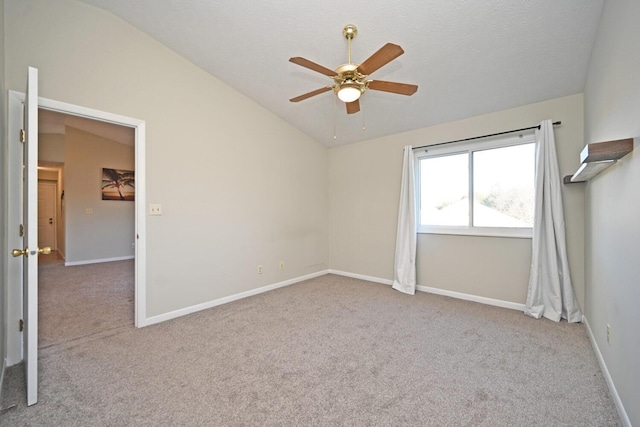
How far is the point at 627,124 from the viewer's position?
1.63 m

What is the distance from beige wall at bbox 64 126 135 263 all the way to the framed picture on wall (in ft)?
0.32

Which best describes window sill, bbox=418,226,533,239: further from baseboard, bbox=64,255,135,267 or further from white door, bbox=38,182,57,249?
white door, bbox=38,182,57,249

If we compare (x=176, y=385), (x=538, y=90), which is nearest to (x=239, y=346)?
(x=176, y=385)

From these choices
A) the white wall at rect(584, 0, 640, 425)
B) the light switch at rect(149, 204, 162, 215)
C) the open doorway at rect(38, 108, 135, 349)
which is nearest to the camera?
the white wall at rect(584, 0, 640, 425)

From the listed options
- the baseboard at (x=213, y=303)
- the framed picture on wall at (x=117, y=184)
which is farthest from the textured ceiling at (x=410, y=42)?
the framed picture on wall at (x=117, y=184)

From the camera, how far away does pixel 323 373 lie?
204 cm

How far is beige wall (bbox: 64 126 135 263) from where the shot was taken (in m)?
6.10

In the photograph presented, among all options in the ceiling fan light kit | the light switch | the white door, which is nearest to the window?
the ceiling fan light kit

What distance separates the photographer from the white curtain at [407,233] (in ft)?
13.3

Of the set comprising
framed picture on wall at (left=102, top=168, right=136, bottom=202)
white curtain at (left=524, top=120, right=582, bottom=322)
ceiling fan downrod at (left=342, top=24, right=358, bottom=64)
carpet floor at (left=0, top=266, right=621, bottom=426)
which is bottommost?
carpet floor at (left=0, top=266, right=621, bottom=426)

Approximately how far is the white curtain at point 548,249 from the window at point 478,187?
22 centimetres

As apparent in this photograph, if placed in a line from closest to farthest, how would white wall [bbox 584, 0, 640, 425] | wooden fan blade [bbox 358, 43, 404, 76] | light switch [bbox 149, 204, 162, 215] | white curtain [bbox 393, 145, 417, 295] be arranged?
1. white wall [bbox 584, 0, 640, 425]
2. wooden fan blade [bbox 358, 43, 404, 76]
3. light switch [bbox 149, 204, 162, 215]
4. white curtain [bbox 393, 145, 417, 295]

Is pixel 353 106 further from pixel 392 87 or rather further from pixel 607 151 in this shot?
pixel 607 151

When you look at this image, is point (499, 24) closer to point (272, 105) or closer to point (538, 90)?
point (538, 90)
